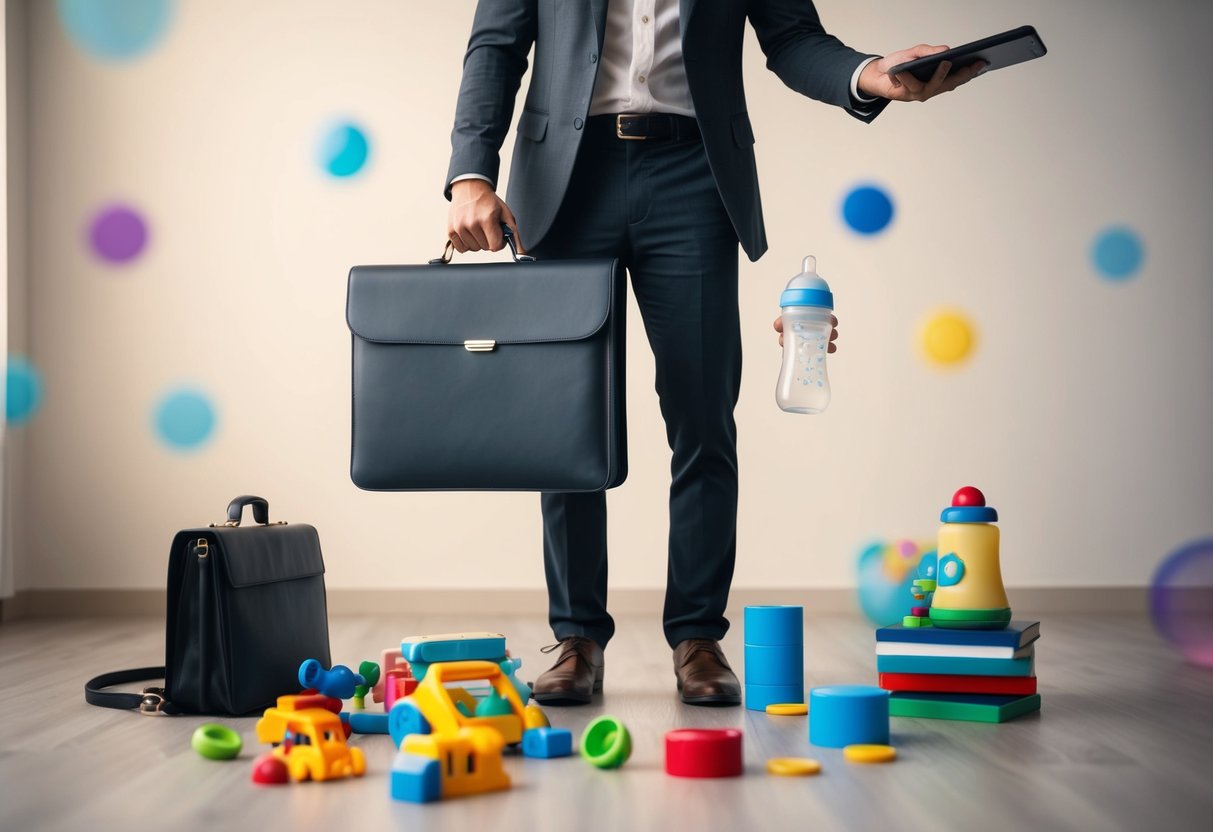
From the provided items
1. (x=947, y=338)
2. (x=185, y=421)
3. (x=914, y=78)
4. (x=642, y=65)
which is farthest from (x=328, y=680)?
(x=947, y=338)

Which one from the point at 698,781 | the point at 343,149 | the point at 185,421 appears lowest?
the point at 698,781

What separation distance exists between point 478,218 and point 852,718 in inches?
33.7

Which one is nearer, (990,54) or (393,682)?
(990,54)

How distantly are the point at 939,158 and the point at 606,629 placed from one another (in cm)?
194

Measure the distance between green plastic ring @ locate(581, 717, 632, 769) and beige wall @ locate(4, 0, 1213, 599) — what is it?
184 cm

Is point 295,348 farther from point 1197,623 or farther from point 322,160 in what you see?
point 1197,623

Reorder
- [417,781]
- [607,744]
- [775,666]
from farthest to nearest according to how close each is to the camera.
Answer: [775,666]
[607,744]
[417,781]

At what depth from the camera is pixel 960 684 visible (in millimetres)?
1598

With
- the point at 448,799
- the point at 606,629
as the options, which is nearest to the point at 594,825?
the point at 448,799

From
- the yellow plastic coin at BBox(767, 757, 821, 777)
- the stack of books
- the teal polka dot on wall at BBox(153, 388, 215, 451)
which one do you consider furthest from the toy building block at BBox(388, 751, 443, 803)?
the teal polka dot on wall at BBox(153, 388, 215, 451)

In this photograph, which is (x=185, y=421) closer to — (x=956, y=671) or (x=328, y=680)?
(x=328, y=680)

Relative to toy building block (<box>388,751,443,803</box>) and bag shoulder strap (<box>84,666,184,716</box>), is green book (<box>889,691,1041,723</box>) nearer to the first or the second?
toy building block (<box>388,751,443,803</box>)

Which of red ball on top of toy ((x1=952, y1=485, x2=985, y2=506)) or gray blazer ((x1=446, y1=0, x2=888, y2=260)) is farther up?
gray blazer ((x1=446, y1=0, x2=888, y2=260))

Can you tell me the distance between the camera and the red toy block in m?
1.22
